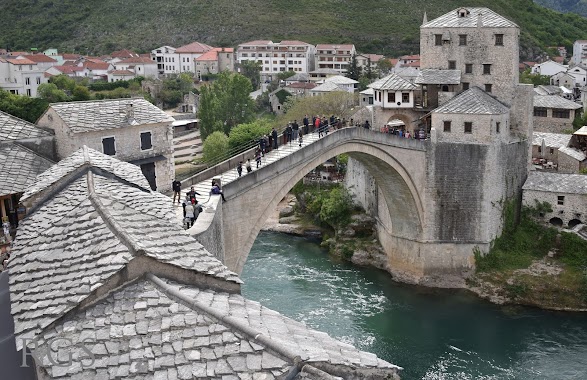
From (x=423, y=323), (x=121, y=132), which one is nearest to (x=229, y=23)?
(x=423, y=323)

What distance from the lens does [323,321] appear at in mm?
30281

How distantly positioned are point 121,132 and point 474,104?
1885cm

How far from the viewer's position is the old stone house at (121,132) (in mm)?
22547

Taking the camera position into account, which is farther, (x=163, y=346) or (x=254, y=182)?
(x=254, y=182)

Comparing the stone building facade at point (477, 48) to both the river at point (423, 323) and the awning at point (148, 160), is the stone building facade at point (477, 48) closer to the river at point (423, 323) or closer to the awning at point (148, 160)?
the river at point (423, 323)

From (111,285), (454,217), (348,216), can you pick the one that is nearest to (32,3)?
(348,216)

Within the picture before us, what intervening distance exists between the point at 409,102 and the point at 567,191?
9.83 meters

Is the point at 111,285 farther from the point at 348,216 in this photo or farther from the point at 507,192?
the point at 348,216

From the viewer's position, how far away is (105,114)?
23.9 meters

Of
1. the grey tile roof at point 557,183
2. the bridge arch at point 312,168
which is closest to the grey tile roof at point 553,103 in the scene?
the grey tile roof at point 557,183

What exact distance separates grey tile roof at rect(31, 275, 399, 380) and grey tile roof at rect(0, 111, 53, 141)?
48.2ft

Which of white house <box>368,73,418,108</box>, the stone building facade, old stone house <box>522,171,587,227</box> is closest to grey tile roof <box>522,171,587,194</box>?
old stone house <box>522,171,587,227</box>

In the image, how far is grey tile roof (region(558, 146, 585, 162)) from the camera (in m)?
42.5

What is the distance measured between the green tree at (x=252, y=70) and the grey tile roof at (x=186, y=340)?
8269 centimetres
